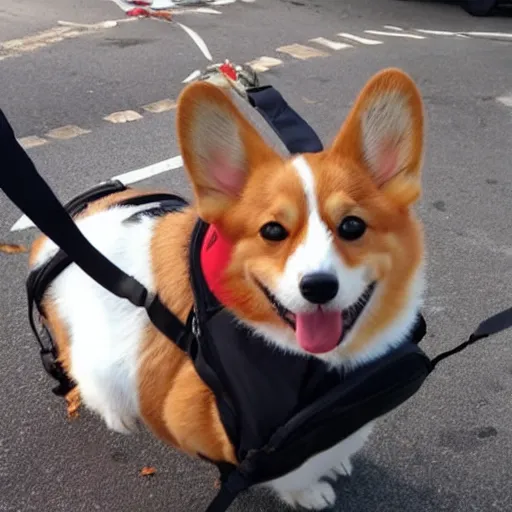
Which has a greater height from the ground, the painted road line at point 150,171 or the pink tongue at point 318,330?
the pink tongue at point 318,330

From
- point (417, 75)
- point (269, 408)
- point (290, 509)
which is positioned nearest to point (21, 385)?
point (290, 509)

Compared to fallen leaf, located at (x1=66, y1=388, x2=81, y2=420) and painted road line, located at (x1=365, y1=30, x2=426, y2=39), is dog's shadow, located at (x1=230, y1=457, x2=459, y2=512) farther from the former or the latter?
painted road line, located at (x1=365, y1=30, x2=426, y2=39)

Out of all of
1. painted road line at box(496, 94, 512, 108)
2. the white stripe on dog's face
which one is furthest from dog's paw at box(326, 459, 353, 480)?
painted road line at box(496, 94, 512, 108)

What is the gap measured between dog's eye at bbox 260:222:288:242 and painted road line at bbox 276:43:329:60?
4847mm

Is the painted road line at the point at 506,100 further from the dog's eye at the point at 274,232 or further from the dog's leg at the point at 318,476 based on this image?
the dog's eye at the point at 274,232

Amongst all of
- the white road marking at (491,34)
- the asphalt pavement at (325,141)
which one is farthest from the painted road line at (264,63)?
the white road marking at (491,34)

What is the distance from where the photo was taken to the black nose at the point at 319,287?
1.55 m

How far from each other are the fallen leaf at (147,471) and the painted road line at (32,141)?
99.2 inches

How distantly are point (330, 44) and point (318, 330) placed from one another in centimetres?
541

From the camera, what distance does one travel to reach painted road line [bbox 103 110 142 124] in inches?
192

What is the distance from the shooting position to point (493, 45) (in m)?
6.98

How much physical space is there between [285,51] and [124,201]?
4.45 m

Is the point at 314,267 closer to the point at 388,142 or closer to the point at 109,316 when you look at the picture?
the point at 388,142

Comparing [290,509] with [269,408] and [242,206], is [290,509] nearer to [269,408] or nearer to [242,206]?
[269,408]
